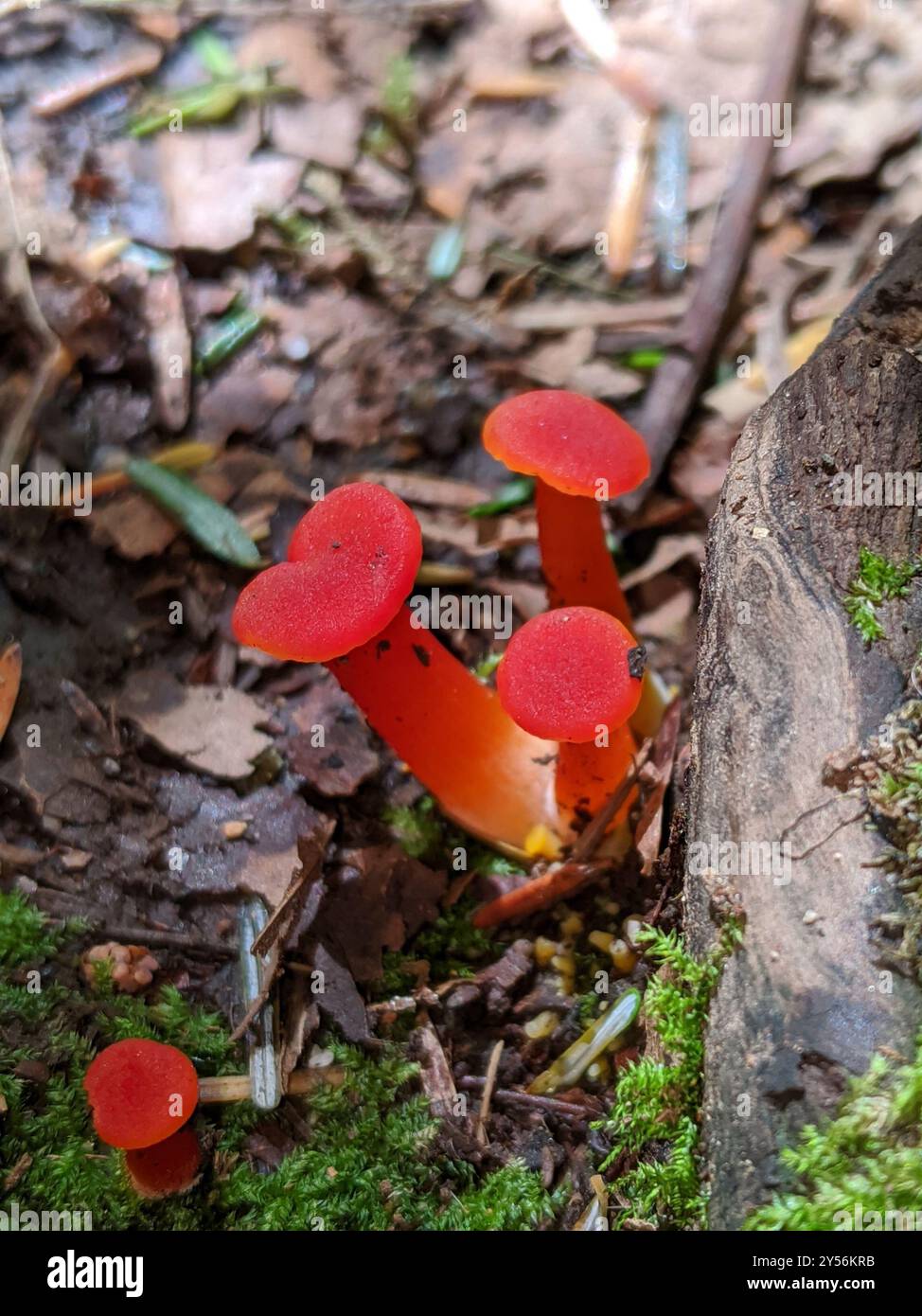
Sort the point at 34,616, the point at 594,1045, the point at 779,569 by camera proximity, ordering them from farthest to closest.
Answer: the point at 34,616 < the point at 594,1045 < the point at 779,569

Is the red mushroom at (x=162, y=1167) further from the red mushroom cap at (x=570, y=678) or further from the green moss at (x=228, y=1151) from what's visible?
the red mushroom cap at (x=570, y=678)

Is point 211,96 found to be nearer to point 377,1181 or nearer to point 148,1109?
point 148,1109

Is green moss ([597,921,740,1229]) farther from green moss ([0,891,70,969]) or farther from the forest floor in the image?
green moss ([0,891,70,969])

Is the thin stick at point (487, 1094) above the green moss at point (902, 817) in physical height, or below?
below

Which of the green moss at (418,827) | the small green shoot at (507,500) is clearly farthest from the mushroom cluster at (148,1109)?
the small green shoot at (507,500)

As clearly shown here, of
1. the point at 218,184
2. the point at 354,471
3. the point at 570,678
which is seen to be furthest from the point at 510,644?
the point at 218,184

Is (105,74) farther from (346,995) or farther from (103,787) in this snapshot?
(346,995)

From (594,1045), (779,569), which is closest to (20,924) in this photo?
(594,1045)
